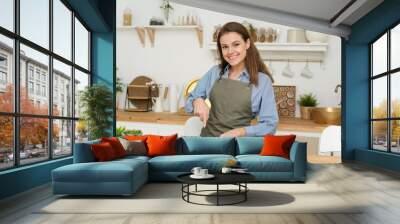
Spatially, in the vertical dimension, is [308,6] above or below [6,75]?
above

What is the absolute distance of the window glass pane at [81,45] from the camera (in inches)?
299

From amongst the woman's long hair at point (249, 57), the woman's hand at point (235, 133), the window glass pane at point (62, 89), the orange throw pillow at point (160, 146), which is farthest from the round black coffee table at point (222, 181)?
→ the woman's long hair at point (249, 57)

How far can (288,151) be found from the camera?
6316 millimetres

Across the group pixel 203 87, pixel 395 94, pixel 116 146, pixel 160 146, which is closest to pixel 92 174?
pixel 116 146

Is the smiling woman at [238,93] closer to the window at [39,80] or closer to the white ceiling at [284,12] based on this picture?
the white ceiling at [284,12]

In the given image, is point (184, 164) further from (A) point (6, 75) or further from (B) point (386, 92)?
(B) point (386, 92)

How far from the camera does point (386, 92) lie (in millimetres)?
8242

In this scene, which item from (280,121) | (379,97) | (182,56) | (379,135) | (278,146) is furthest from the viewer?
(182,56)

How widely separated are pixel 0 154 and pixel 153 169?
6.30 feet

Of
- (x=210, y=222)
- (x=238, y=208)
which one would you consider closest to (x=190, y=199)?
(x=238, y=208)

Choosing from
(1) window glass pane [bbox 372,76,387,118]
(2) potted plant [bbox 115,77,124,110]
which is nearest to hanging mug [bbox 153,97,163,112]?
(2) potted plant [bbox 115,77,124,110]

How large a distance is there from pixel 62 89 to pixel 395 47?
5657 millimetres

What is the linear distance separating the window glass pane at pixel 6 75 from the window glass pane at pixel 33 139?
421 mm

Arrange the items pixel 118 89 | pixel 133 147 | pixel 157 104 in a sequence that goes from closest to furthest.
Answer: pixel 133 147 < pixel 157 104 < pixel 118 89
